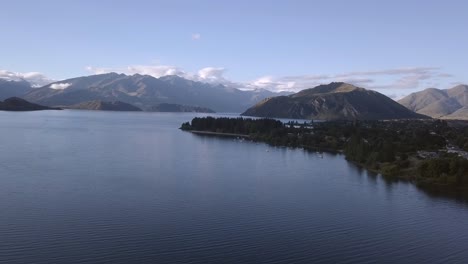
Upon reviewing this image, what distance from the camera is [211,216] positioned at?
2633 centimetres

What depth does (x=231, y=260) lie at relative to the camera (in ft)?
65.1

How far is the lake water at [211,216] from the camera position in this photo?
20.7m

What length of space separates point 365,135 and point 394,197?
49332 mm

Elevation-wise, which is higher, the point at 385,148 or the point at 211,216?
the point at 385,148

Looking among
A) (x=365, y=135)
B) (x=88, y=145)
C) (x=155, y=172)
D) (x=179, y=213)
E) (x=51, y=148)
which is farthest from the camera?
(x=365, y=135)

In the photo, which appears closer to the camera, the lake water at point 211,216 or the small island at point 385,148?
the lake water at point 211,216

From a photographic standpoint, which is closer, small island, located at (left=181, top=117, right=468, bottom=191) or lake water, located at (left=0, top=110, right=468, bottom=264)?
lake water, located at (left=0, top=110, right=468, bottom=264)

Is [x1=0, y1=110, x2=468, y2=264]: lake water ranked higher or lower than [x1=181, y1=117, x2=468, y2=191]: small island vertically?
lower

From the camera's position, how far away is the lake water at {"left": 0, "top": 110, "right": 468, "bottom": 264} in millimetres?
20656

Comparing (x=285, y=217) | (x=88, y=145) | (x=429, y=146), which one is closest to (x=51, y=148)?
(x=88, y=145)

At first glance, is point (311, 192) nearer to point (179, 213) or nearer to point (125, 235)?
point (179, 213)

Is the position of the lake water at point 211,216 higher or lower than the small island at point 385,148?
lower

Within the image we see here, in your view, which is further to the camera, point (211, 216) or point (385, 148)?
point (385, 148)

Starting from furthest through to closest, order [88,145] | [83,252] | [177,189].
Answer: [88,145] < [177,189] < [83,252]
